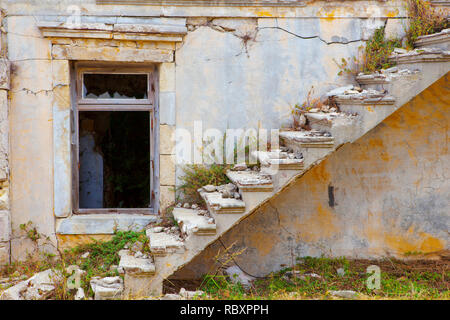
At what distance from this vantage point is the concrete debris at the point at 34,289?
4840 millimetres

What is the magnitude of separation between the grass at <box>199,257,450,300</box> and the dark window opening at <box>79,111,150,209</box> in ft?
10.6

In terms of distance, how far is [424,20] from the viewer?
577 centimetres

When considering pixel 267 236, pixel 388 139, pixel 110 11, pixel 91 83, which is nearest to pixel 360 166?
pixel 388 139

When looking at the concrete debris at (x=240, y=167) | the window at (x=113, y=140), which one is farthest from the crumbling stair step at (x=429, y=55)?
the window at (x=113, y=140)

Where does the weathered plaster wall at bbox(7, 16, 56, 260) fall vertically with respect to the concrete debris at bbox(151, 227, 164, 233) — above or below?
above

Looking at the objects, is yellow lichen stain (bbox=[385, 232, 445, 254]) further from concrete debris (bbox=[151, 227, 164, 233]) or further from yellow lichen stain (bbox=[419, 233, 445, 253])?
concrete debris (bbox=[151, 227, 164, 233])

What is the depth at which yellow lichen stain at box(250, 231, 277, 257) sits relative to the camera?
6055mm

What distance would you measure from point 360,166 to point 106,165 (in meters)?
4.66

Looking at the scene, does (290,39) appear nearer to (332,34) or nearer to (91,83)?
(332,34)

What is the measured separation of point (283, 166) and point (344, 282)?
171 cm

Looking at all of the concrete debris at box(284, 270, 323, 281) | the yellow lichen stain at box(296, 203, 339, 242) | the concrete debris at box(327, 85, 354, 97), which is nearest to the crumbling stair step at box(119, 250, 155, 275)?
the concrete debris at box(284, 270, 323, 281)

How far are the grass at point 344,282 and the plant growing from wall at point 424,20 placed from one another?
2786 millimetres

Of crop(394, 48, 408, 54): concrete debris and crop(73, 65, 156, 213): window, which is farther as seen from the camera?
crop(73, 65, 156, 213): window

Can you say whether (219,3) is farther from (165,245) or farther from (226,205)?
(165,245)
